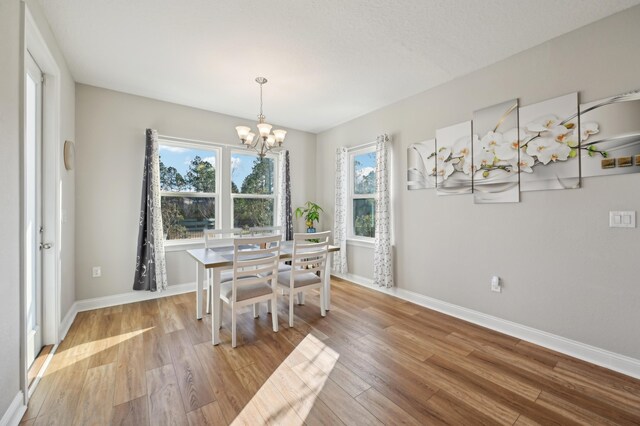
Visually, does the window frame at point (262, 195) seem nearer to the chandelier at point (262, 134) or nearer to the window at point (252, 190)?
the window at point (252, 190)

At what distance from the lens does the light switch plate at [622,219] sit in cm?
200

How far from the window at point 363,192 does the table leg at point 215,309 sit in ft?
8.24

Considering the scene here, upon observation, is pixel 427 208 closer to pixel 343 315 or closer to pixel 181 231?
pixel 343 315

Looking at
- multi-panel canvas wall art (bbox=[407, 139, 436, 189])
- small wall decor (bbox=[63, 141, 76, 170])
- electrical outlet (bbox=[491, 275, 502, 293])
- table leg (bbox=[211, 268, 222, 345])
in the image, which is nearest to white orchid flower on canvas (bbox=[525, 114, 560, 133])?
multi-panel canvas wall art (bbox=[407, 139, 436, 189])

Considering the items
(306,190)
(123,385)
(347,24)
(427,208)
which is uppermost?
(347,24)

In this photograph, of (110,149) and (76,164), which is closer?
(76,164)

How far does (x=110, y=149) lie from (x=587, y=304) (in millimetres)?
5164

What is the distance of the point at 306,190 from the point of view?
518 cm

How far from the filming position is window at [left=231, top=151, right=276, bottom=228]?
4.42m

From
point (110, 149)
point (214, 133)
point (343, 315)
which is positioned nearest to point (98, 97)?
point (110, 149)

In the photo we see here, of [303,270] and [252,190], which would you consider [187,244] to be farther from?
[303,270]

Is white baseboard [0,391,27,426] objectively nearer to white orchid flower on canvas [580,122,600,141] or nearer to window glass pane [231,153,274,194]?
window glass pane [231,153,274,194]

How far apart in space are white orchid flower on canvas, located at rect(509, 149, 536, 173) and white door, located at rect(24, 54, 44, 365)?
415 cm

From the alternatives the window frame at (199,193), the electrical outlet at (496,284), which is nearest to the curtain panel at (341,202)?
the window frame at (199,193)
